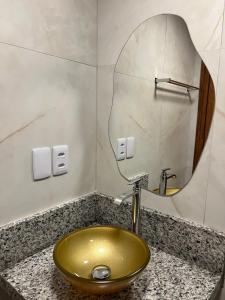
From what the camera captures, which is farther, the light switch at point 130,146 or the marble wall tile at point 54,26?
the light switch at point 130,146

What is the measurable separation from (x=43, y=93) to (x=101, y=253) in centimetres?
64

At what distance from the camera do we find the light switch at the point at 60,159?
0.92 m

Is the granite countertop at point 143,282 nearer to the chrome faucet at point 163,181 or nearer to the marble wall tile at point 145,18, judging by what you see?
the chrome faucet at point 163,181

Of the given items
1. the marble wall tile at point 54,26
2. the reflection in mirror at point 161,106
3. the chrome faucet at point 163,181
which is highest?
the marble wall tile at point 54,26

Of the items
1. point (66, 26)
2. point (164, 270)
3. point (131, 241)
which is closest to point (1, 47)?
point (66, 26)

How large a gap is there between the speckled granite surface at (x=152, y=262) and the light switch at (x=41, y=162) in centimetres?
15

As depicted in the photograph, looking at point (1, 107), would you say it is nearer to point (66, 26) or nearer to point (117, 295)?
point (66, 26)

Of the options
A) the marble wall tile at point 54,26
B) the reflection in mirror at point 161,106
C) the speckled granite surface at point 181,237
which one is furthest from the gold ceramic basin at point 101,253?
the marble wall tile at point 54,26

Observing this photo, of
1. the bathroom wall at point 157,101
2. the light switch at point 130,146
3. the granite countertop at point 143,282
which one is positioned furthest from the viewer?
the light switch at point 130,146

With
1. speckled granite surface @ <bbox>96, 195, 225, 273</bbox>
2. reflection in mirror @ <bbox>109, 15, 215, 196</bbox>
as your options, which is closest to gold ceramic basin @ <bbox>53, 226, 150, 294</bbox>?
speckled granite surface @ <bbox>96, 195, 225, 273</bbox>

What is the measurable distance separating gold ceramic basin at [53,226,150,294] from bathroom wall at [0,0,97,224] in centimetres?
19

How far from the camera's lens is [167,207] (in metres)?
0.92

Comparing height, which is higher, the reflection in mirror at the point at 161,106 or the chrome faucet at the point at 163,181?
the reflection in mirror at the point at 161,106

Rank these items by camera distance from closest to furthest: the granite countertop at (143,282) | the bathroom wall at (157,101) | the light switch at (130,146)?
1. the granite countertop at (143,282)
2. the bathroom wall at (157,101)
3. the light switch at (130,146)
